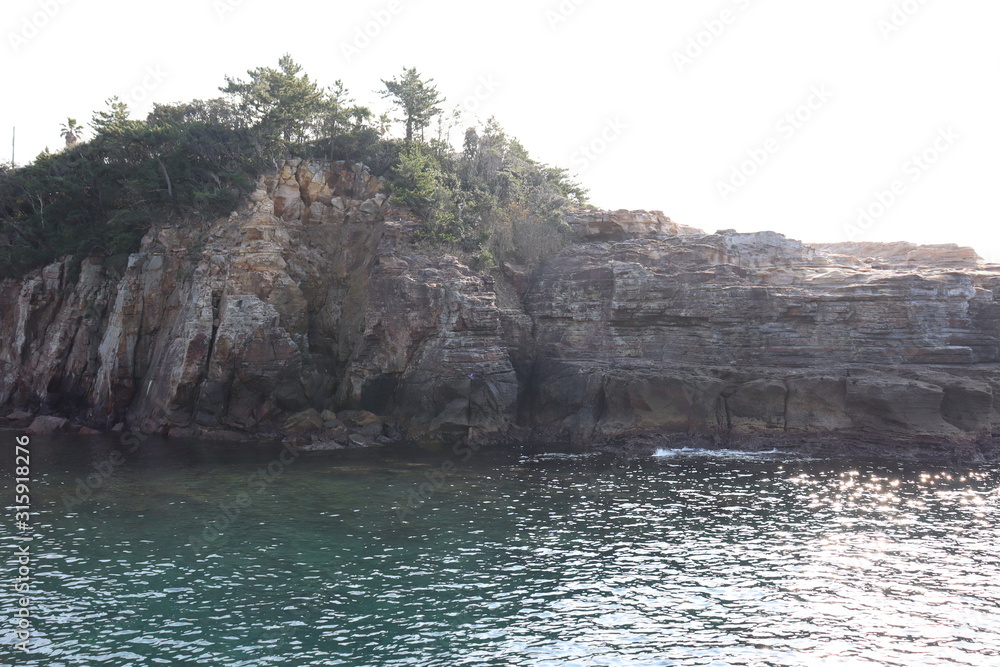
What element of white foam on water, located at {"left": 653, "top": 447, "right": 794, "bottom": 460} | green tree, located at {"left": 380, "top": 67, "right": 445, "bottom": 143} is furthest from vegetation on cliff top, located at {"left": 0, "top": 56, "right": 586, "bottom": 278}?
white foam on water, located at {"left": 653, "top": 447, "right": 794, "bottom": 460}

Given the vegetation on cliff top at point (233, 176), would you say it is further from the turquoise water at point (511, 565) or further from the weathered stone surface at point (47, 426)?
A: the turquoise water at point (511, 565)

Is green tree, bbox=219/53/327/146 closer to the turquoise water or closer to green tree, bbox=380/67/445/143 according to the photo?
green tree, bbox=380/67/445/143

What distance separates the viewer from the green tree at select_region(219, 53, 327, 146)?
44375mm

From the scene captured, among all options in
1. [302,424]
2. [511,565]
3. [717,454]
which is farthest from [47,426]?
[717,454]

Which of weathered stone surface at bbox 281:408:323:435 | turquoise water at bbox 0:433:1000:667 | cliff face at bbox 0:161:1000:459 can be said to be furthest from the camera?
weathered stone surface at bbox 281:408:323:435

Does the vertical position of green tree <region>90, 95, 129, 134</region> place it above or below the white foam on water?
above

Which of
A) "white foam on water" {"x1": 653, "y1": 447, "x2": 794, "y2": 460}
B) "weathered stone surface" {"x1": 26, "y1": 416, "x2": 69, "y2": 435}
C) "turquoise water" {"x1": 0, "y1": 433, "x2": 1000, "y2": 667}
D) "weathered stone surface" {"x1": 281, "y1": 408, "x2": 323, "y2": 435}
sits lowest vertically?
"turquoise water" {"x1": 0, "y1": 433, "x2": 1000, "y2": 667}

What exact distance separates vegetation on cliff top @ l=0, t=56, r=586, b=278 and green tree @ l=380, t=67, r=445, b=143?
0.25ft

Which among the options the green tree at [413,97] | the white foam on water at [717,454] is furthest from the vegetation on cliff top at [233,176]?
the white foam on water at [717,454]

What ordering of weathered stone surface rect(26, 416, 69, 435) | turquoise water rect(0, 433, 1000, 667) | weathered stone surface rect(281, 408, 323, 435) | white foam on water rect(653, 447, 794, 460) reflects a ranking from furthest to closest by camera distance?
1. weathered stone surface rect(26, 416, 69, 435)
2. weathered stone surface rect(281, 408, 323, 435)
3. white foam on water rect(653, 447, 794, 460)
4. turquoise water rect(0, 433, 1000, 667)

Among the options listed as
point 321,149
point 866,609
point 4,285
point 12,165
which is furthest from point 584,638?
point 12,165

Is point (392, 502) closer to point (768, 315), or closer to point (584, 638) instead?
point (584, 638)

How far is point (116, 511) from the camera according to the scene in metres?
24.0

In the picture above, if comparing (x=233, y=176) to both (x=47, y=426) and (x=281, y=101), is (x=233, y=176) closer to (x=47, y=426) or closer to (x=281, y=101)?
(x=281, y=101)
